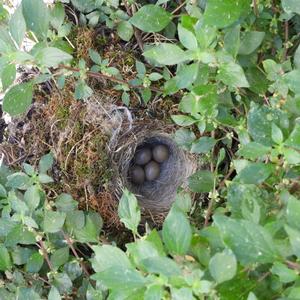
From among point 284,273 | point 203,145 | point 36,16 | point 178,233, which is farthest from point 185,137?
point 284,273

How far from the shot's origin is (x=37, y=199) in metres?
1.31

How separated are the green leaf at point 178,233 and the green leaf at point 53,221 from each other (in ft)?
1.61

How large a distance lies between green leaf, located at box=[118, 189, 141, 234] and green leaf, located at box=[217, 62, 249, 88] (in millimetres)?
313

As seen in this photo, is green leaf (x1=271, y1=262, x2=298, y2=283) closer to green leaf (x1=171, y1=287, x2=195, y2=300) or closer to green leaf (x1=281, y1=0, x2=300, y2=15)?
green leaf (x1=171, y1=287, x2=195, y2=300)

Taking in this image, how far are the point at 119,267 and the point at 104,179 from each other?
0.78m

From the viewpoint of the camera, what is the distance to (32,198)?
4.31 feet

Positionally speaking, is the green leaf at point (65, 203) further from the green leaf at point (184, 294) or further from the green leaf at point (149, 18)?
the green leaf at point (184, 294)

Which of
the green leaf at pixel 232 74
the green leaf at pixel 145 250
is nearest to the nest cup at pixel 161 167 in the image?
the green leaf at pixel 232 74

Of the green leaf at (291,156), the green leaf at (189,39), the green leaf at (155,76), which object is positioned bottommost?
the green leaf at (291,156)

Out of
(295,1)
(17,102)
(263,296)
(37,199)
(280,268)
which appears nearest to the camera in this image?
(280,268)

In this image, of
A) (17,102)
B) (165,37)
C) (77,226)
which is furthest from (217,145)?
(17,102)

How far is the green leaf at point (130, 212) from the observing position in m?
1.12

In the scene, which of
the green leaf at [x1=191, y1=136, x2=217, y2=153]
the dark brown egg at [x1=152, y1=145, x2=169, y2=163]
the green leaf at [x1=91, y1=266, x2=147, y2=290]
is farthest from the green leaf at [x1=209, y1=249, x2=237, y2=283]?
the dark brown egg at [x1=152, y1=145, x2=169, y2=163]

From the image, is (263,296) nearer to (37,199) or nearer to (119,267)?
(119,267)
